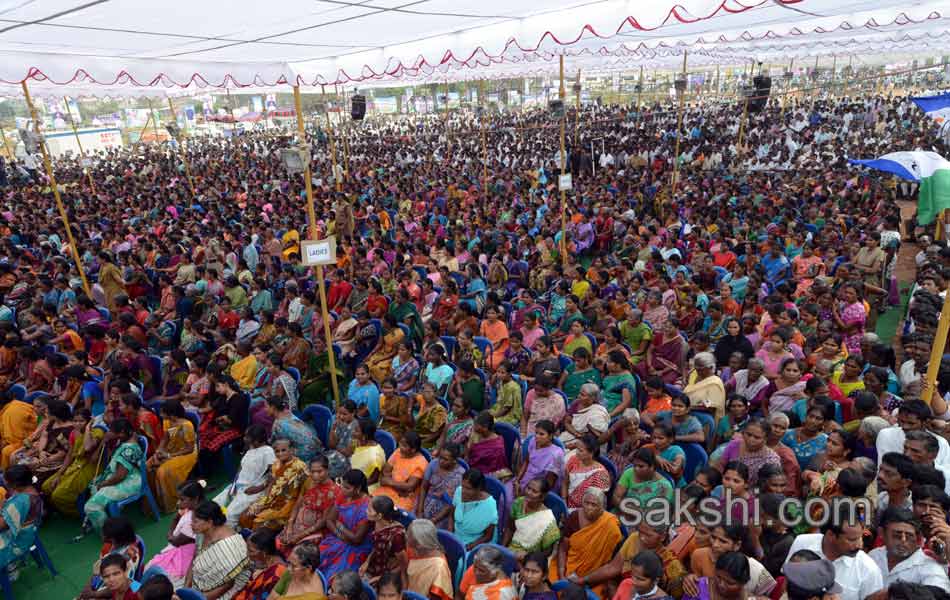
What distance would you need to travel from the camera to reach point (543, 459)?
3926mm

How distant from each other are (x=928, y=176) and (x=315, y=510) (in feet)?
15.9

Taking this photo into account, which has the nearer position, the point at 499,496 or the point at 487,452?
the point at 499,496

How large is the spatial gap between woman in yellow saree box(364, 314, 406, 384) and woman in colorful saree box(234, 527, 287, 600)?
2.54 meters

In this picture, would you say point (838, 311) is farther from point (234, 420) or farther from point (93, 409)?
point (93, 409)

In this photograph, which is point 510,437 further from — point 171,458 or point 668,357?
point 171,458

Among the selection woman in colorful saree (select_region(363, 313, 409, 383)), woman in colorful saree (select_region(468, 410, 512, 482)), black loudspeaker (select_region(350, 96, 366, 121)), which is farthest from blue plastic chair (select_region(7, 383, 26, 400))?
black loudspeaker (select_region(350, 96, 366, 121))

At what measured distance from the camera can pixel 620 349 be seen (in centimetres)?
518

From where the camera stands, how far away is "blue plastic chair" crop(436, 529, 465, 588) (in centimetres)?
328

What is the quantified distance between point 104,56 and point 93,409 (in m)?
3.45

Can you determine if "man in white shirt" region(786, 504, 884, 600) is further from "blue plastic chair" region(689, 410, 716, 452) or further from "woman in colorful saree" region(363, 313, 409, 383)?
"woman in colorful saree" region(363, 313, 409, 383)

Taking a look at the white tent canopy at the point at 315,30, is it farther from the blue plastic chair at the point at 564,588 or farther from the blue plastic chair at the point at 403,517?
the blue plastic chair at the point at 564,588

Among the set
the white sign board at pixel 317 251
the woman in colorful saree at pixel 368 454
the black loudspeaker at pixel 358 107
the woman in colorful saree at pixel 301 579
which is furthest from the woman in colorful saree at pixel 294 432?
the black loudspeaker at pixel 358 107

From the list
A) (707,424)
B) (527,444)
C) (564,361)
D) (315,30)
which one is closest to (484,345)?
(564,361)

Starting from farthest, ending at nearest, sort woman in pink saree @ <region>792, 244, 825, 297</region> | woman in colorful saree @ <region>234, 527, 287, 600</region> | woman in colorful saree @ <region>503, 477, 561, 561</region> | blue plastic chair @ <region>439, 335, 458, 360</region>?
woman in pink saree @ <region>792, 244, 825, 297</region> → blue plastic chair @ <region>439, 335, 458, 360</region> → woman in colorful saree @ <region>503, 477, 561, 561</region> → woman in colorful saree @ <region>234, 527, 287, 600</region>
